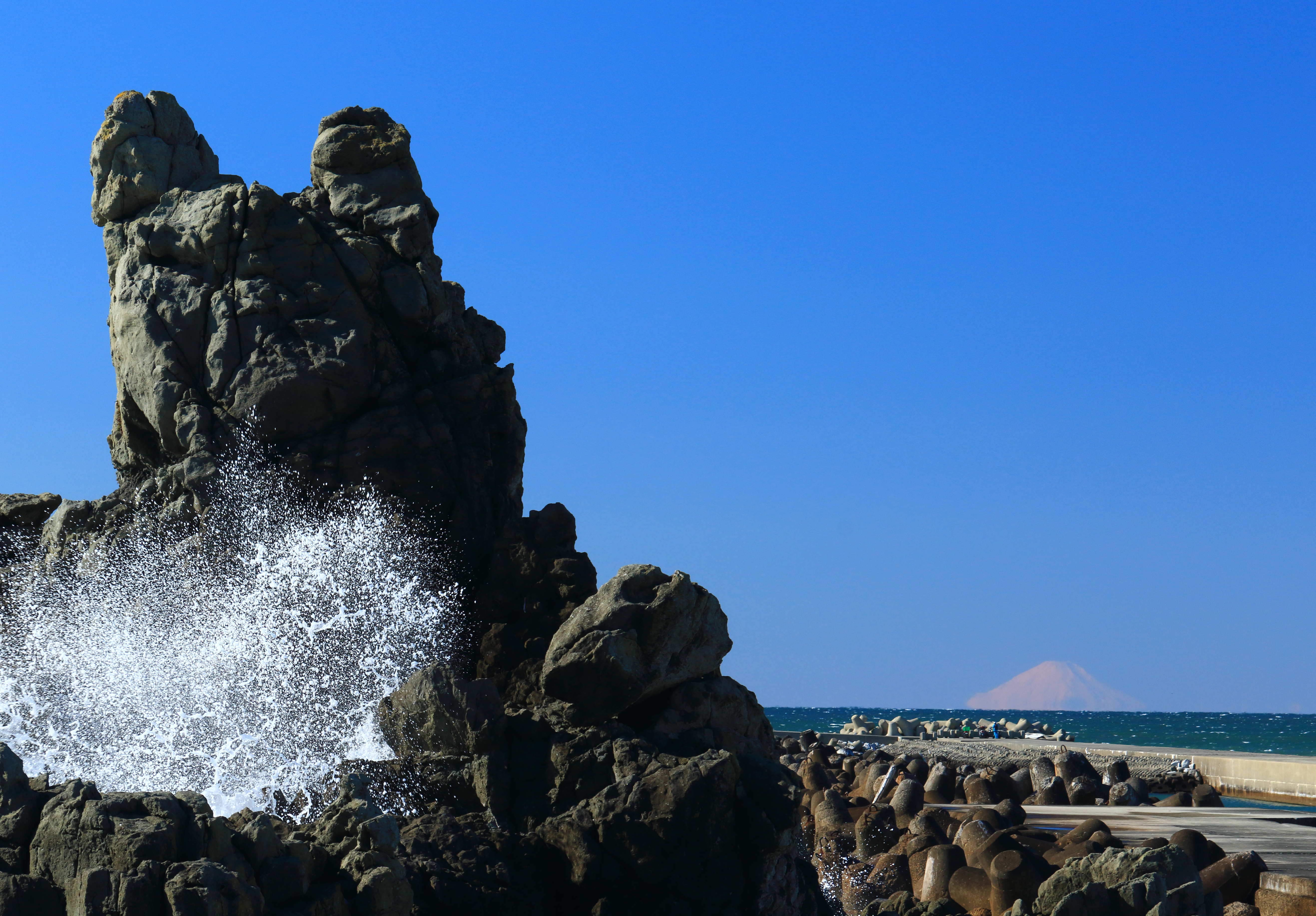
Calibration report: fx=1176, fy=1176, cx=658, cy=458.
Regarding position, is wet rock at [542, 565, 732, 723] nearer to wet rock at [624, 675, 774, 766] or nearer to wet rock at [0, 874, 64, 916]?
wet rock at [624, 675, 774, 766]

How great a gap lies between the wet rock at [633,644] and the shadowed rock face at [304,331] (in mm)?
4665

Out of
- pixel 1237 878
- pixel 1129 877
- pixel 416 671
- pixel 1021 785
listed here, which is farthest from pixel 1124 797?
pixel 416 671

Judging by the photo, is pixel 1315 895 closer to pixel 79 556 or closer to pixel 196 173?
pixel 79 556

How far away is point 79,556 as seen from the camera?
17.5 metres

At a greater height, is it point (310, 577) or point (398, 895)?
point (310, 577)

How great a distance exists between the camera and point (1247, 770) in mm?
34875

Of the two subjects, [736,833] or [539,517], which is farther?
[539,517]

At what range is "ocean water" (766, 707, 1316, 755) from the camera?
2798 inches

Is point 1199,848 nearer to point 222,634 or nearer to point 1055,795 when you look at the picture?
point 1055,795

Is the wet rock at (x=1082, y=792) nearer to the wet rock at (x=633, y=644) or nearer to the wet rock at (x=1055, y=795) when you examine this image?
the wet rock at (x=1055, y=795)

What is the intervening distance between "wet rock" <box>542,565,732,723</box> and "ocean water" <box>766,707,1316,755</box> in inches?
1757

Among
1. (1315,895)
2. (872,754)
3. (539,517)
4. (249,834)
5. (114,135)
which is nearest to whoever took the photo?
(249,834)

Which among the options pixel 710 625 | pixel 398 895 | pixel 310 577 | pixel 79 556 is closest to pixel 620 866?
pixel 398 895

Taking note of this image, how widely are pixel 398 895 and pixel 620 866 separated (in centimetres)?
238
